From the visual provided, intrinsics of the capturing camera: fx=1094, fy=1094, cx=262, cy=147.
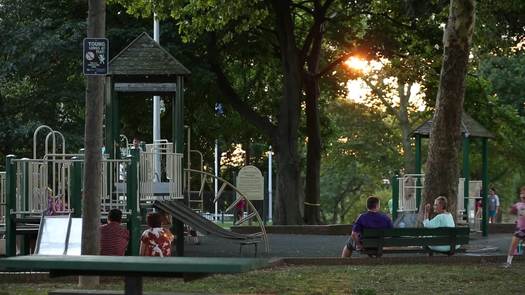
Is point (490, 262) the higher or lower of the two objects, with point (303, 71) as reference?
lower

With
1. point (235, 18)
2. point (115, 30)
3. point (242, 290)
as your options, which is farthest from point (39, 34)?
point (242, 290)

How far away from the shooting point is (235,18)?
112ft

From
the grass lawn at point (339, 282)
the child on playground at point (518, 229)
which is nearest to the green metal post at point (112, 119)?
the grass lawn at point (339, 282)

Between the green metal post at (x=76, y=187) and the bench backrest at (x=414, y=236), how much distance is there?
195 inches

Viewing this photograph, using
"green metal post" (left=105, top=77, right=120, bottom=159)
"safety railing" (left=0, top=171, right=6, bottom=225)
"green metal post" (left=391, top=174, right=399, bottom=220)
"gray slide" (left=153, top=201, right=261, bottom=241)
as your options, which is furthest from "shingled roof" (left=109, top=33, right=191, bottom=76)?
"green metal post" (left=391, top=174, right=399, bottom=220)

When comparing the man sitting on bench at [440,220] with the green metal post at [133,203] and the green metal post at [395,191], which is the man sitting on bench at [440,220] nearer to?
the green metal post at [133,203]

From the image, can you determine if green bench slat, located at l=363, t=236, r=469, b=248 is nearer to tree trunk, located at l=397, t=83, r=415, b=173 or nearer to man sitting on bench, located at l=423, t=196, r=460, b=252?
man sitting on bench, located at l=423, t=196, r=460, b=252

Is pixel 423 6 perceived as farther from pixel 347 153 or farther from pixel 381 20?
pixel 347 153

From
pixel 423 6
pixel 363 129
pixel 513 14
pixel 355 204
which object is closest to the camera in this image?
pixel 423 6

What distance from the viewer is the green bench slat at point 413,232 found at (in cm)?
1903

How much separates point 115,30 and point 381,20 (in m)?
9.99

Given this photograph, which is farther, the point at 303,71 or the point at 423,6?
the point at 303,71

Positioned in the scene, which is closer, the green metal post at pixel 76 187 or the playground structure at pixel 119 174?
the green metal post at pixel 76 187

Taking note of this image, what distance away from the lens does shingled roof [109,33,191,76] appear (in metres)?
23.5
